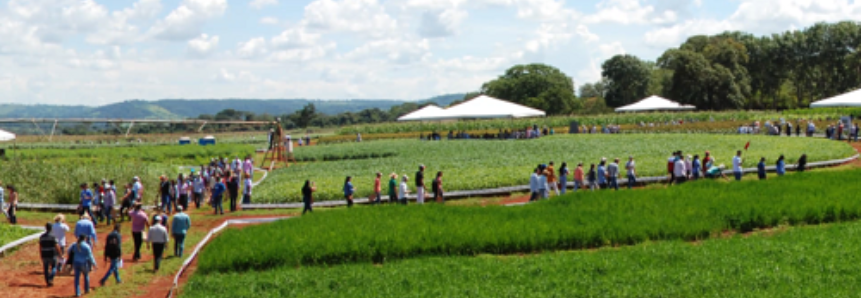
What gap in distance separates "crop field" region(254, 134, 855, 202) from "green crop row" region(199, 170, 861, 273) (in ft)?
27.6

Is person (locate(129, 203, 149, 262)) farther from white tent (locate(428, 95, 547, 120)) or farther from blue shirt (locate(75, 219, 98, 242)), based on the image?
white tent (locate(428, 95, 547, 120))

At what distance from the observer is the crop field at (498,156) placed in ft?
115

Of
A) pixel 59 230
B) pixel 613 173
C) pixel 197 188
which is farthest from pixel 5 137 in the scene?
pixel 613 173

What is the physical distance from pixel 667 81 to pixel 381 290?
3721 inches

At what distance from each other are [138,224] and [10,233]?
254 inches

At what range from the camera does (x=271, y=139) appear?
50.7 metres

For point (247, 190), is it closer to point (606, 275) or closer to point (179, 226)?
point (179, 226)

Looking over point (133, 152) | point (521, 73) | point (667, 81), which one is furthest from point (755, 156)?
point (521, 73)

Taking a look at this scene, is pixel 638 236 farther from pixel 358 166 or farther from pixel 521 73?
pixel 521 73

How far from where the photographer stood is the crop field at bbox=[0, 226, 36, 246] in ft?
79.9

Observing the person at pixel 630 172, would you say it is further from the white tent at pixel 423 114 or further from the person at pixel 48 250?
the white tent at pixel 423 114

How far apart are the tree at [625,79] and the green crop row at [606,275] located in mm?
99097

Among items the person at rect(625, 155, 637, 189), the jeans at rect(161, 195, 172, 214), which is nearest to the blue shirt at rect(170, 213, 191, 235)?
the jeans at rect(161, 195, 172, 214)

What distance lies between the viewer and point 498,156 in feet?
151
